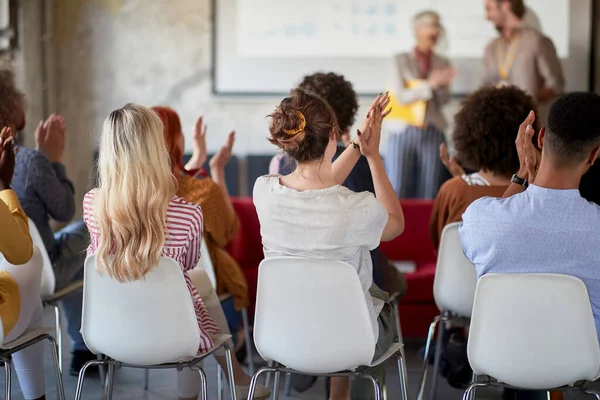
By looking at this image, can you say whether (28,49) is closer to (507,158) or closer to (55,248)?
(55,248)

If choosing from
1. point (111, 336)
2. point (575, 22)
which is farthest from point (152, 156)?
point (575, 22)

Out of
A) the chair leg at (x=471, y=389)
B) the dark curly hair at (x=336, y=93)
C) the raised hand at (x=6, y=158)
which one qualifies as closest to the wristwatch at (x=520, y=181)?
the chair leg at (x=471, y=389)

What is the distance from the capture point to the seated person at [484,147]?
124 inches

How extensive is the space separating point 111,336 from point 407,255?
217cm

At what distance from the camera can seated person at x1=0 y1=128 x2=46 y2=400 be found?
2.47 meters

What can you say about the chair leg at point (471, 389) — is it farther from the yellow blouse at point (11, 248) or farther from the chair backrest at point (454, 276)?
the yellow blouse at point (11, 248)

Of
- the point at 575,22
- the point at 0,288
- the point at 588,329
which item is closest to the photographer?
the point at 588,329

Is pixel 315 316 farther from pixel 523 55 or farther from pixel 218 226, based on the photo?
pixel 523 55

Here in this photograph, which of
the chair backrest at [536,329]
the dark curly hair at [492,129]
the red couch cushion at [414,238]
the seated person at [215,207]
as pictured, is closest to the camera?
the chair backrest at [536,329]

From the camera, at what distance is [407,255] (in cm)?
425

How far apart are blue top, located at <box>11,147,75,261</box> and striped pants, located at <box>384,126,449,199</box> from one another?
3.12 metres

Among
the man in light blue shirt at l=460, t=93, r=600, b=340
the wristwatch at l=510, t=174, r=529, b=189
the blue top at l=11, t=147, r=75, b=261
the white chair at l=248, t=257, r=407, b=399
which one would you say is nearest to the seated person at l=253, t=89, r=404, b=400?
the white chair at l=248, t=257, r=407, b=399

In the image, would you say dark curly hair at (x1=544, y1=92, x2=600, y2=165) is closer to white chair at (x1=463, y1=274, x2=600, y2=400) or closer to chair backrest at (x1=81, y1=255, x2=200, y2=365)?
white chair at (x1=463, y1=274, x2=600, y2=400)

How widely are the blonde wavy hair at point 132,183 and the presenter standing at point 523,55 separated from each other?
409 centimetres
